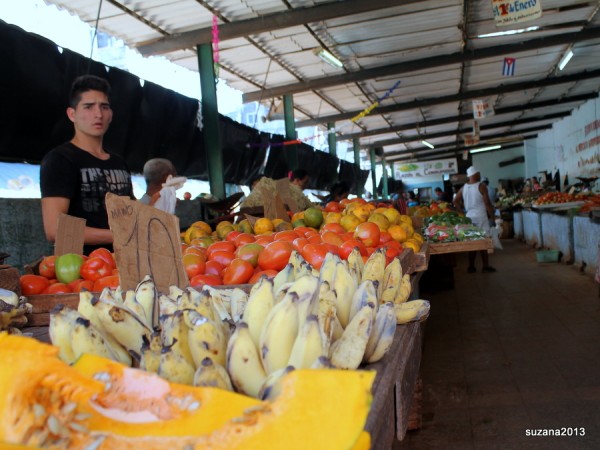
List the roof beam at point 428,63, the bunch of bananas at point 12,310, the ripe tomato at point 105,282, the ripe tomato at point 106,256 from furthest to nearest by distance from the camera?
the roof beam at point 428,63 → the ripe tomato at point 106,256 → the ripe tomato at point 105,282 → the bunch of bananas at point 12,310

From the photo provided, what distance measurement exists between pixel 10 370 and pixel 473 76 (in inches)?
601

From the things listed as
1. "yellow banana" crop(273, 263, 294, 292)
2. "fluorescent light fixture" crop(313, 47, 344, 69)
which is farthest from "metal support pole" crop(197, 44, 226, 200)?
"yellow banana" crop(273, 263, 294, 292)

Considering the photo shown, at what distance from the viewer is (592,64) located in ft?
48.3

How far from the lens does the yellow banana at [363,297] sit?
1416mm

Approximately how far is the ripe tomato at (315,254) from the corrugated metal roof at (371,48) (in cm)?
539

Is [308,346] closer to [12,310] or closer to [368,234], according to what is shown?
[12,310]

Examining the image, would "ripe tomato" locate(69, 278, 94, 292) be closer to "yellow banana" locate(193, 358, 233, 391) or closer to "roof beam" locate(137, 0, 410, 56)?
"yellow banana" locate(193, 358, 233, 391)

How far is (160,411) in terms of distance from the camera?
2.69ft

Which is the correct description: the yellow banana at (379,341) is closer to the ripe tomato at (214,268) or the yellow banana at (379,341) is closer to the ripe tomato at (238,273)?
the ripe tomato at (238,273)

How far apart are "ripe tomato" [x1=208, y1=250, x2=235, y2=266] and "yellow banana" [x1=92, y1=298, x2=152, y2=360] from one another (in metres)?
1.44

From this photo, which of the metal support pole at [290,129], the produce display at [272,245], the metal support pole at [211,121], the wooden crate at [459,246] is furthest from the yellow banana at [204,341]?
the metal support pole at [290,129]

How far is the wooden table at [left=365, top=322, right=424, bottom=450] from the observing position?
99 centimetres

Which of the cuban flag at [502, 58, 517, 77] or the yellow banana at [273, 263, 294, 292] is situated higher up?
→ the cuban flag at [502, 58, 517, 77]

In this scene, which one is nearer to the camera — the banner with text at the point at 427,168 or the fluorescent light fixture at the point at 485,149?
the banner with text at the point at 427,168
